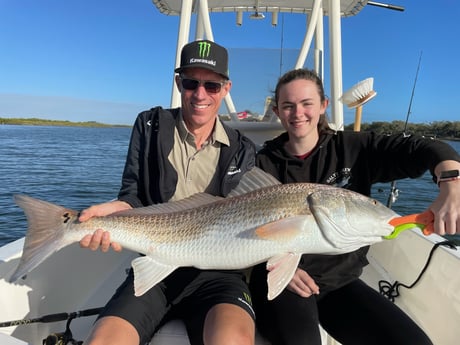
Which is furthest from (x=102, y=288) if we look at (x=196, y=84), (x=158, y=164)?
(x=196, y=84)

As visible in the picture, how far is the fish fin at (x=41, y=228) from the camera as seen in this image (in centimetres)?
238

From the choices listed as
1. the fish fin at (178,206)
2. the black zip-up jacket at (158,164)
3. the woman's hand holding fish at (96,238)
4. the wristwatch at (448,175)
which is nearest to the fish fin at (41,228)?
the woman's hand holding fish at (96,238)

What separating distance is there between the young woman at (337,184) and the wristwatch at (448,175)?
13 mm

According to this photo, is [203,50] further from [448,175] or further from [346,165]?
[448,175]

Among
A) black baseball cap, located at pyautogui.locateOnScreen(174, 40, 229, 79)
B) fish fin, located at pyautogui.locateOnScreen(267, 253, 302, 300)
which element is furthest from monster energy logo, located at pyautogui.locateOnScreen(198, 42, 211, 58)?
fish fin, located at pyautogui.locateOnScreen(267, 253, 302, 300)

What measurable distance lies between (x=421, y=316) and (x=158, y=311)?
2.44m

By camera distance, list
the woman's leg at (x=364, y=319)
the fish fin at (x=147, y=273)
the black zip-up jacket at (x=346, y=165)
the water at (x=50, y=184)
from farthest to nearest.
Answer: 1. the water at (x=50, y=184)
2. the black zip-up jacket at (x=346, y=165)
3. the fish fin at (x=147, y=273)
4. the woman's leg at (x=364, y=319)

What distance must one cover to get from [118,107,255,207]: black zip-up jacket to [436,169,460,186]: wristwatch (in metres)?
1.42

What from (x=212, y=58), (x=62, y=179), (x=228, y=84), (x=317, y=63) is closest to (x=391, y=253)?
(x=228, y=84)

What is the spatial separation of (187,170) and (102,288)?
164 cm

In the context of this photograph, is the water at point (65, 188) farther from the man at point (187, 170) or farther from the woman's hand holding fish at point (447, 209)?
the woman's hand holding fish at point (447, 209)

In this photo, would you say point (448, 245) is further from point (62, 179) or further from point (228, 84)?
point (62, 179)

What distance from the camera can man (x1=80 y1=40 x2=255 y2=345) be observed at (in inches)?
98.8

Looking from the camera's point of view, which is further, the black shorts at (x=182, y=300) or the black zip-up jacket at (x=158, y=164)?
the black zip-up jacket at (x=158, y=164)
